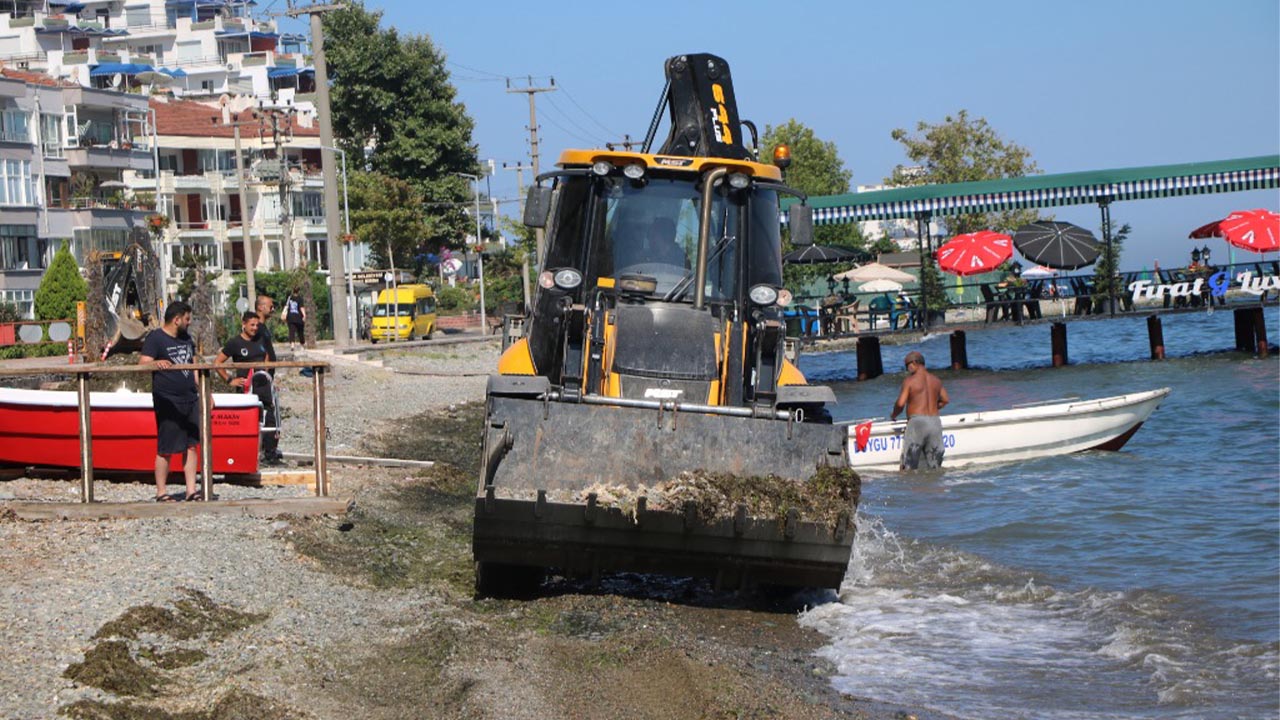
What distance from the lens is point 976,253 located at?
3756 centimetres

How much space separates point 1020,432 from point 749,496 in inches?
507

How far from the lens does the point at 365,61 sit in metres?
78.3

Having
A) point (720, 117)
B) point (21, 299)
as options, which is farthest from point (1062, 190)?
point (21, 299)

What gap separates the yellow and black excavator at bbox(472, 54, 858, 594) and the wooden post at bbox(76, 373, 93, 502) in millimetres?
3532

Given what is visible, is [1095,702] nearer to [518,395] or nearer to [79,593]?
[518,395]

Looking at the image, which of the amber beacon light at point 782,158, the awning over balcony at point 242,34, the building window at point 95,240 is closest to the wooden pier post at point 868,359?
the amber beacon light at point 782,158

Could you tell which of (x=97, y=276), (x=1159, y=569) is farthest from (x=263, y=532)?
(x=97, y=276)

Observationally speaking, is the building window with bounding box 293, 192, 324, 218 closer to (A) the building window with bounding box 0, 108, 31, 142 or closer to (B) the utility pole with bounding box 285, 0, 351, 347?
(A) the building window with bounding box 0, 108, 31, 142

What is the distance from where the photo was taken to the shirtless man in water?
19.3m

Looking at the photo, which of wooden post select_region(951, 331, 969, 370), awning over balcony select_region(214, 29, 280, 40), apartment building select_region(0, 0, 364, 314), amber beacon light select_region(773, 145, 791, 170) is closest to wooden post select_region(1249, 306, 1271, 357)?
wooden post select_region(951, 331, 969, 370)

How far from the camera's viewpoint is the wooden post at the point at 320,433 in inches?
513

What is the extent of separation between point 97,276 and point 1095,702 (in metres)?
18.6

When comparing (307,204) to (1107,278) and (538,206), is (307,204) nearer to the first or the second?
(1107,278)

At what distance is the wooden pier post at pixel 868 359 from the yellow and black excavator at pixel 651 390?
30270 mm
